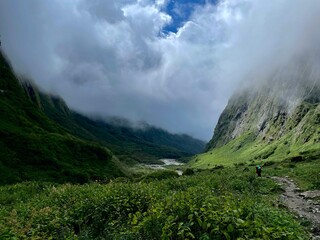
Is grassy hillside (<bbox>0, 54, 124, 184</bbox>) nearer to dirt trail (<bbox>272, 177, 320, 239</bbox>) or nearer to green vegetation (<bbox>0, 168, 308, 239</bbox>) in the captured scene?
dirt trail (<bbox>272, 177, 320, 239</bbox>)

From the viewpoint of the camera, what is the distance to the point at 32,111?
6919 inches

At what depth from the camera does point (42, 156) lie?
115625mm

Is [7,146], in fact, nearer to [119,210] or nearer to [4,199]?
[4,199]

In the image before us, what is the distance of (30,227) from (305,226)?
48.6 ft

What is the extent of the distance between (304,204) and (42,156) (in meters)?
102

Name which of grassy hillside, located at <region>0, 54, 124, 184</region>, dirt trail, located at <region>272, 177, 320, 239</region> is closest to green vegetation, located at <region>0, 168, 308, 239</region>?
dirt trail, located at <region>272, 177, 320, 239</region>

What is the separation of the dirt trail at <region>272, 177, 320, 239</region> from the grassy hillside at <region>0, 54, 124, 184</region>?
8054 centimetres

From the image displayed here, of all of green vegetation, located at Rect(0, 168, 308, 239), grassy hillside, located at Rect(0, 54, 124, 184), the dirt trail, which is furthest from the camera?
grassy hillside, located at Rect(0, 54, 124, 184)

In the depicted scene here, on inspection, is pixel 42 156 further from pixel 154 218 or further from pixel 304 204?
pixel 154 218

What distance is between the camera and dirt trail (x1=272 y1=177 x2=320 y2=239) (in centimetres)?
2034

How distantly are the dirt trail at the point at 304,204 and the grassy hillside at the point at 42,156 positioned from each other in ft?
264

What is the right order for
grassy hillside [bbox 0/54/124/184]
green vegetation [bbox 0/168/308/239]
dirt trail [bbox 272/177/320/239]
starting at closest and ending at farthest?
green vegetation [bbox 0/168/308/239]
dirt trail [bbox 272/177/320/239]
grassy hillside [bbox 0/54/124/184]

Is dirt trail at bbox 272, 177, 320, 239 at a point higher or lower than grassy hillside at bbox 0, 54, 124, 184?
lower

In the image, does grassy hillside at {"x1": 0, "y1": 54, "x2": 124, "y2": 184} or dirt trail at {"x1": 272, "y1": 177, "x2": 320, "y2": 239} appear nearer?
dirt trail at {"x1": 272, "y1": 177, "x2": 320, "y2": 239}
